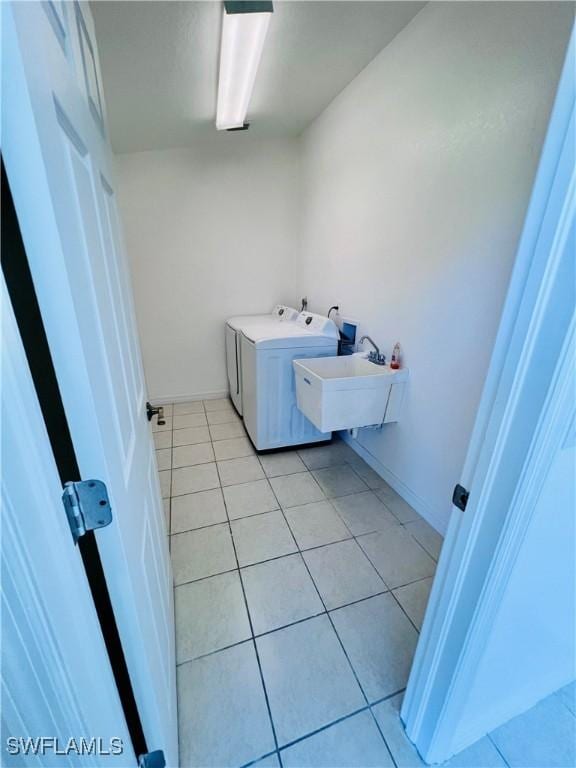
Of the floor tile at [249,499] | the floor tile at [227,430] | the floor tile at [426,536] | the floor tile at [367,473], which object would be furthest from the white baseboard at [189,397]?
the floor tile at [426,536]

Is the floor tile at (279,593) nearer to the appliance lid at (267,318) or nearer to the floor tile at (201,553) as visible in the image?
the floor tile at (201,553)

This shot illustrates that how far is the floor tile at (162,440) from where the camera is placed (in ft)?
9.08

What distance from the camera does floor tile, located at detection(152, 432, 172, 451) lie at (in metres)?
2.77

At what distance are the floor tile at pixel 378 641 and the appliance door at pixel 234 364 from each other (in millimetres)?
1994

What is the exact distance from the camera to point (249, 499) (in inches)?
84.0

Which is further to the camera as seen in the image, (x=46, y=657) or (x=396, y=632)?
(x=396, y=632)

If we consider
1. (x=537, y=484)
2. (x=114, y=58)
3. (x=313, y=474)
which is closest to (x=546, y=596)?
(x=537, y=484)

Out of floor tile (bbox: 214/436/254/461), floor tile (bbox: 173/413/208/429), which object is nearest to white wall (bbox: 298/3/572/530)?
floor tile (bbox: 214/436/254/461)

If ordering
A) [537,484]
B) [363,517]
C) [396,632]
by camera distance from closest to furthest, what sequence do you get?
[537,484] < [396,632] < [363,517]

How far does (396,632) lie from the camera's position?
1.36 metres

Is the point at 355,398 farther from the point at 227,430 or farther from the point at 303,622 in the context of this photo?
the point at 227,430

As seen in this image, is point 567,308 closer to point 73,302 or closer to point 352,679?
point 73,302

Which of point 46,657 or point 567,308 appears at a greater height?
point 567,308

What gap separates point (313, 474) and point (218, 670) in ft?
4.33
